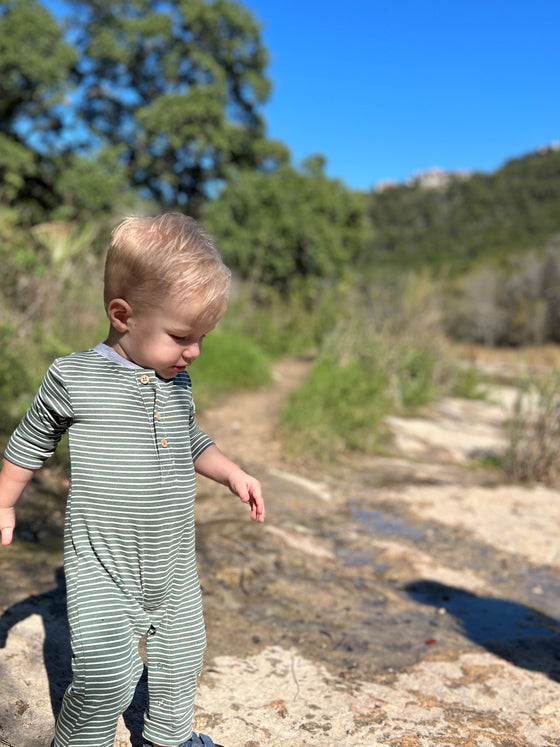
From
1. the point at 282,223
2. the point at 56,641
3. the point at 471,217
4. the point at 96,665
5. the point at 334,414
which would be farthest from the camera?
the point at 471,217

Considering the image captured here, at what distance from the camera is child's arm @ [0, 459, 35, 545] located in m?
1.48

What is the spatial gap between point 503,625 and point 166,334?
2076mm

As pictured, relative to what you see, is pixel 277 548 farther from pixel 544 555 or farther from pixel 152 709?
pixel 152 709

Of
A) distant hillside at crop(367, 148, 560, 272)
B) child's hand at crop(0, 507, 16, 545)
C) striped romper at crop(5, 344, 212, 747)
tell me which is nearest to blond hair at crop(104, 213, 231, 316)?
striped romper at crop(5, 344, 212, 747)

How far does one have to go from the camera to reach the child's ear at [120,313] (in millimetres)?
1466

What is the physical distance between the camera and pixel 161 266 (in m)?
1.41

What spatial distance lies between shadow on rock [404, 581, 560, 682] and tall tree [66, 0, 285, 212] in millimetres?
15705

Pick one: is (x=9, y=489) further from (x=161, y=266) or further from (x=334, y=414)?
(x=334, y=414)

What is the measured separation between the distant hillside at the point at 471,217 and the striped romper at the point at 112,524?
38217mm

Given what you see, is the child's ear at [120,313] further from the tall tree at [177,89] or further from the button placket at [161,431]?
the tall tree at [177,89]

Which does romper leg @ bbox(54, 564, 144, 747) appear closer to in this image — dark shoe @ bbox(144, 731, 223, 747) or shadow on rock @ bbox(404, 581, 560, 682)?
dark shoe @ bbox(144, 731, 223, 747)

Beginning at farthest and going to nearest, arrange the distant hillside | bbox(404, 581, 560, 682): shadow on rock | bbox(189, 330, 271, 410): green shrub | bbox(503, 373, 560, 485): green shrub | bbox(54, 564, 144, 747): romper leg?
the distant hillside < bbox(189, 330, 271, 410): green shrub < bbox(503, 373, 560, 485): green shrub < bbox(404, 581, 560, 682): shadow on rock < bbox(54, 564, 144, 747): romper leg

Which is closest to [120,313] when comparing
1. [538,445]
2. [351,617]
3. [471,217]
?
[351,617]

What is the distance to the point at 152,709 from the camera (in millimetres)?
1565
